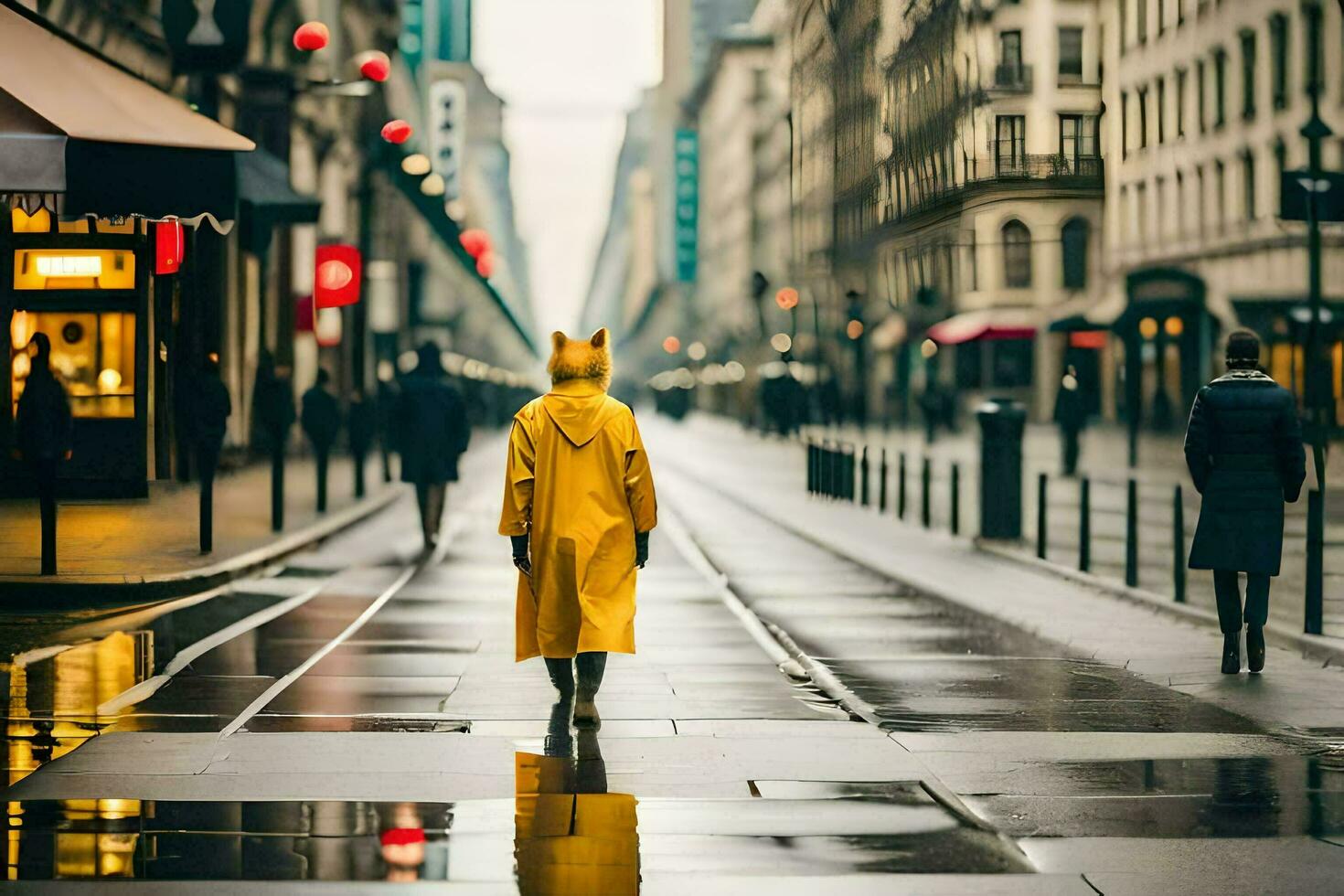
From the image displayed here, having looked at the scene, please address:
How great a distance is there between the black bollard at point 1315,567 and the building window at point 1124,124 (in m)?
7.01

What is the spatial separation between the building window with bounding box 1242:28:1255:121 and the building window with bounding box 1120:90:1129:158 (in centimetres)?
3057

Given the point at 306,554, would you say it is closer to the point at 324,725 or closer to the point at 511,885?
the point at 324,725

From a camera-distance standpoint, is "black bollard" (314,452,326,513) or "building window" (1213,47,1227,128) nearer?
"black bollard" (314,452,326,513)

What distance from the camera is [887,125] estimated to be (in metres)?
22.5

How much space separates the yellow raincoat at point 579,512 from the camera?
9273 millimetres

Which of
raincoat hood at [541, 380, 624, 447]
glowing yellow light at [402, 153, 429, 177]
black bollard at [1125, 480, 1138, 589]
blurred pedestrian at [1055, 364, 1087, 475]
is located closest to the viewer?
raincoat hood at [541, 380, 624, 447]

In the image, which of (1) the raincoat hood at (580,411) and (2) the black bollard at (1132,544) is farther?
(2) the black bollard at (1132,544)

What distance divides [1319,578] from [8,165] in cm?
1037

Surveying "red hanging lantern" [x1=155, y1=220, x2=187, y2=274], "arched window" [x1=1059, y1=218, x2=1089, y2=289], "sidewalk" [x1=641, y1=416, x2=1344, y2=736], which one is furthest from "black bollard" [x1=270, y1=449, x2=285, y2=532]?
"arched window" [x1=1059, y1=218, x2=1089, y2=289]

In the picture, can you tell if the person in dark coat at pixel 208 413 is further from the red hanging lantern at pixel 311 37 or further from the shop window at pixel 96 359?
the red hanging lantern at pixel 311 37

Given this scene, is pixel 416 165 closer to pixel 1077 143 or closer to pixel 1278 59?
pixel 1077 143

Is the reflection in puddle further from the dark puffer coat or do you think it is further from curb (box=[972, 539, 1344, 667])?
curb (box=[972, 539, 1344, 667])

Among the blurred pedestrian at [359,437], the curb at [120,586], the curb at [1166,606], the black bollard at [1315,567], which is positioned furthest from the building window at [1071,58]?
the blurred pedestrian at [359,437]

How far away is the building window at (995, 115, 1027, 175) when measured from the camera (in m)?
18.3
